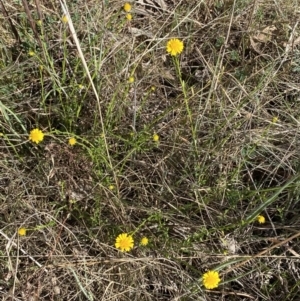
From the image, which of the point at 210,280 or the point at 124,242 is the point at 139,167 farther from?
Answer: the point at 210,280

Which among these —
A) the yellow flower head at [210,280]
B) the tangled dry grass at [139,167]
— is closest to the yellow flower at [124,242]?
the tangled dry grass at [139,167]

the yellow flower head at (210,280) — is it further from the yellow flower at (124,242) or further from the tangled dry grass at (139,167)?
the yellow flower at (124,242)

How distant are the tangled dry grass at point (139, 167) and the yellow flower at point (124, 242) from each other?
6 centimetres

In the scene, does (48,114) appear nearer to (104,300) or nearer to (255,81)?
(104,300)

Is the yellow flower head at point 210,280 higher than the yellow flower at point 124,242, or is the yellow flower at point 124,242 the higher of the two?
the yellow flower at point 124,242

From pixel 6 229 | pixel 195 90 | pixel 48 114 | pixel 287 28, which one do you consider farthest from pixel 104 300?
pixel 287 28

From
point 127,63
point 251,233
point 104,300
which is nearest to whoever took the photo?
point 104,300

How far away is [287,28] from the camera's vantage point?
1.95 m

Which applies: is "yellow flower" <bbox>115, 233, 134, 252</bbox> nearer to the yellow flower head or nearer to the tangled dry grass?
the tangled dry grass

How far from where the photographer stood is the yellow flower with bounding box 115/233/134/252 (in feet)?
4.83

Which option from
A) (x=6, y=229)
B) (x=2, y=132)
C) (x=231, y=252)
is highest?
(x=2, y=132)

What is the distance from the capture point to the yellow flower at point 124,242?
1474 millimetres

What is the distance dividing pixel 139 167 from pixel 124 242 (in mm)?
299

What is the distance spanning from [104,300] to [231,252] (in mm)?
401
